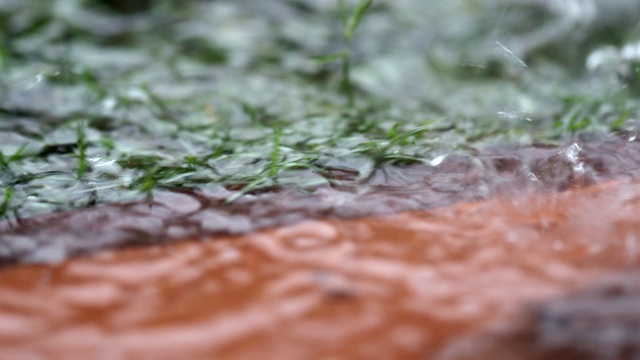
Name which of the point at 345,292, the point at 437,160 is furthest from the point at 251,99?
the point at 345,292

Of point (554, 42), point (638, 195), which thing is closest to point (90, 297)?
point (638, 195)

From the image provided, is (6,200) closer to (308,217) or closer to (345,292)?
(308,217)

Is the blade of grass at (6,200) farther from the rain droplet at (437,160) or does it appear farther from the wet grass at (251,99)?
the rain droplet at (437,160)

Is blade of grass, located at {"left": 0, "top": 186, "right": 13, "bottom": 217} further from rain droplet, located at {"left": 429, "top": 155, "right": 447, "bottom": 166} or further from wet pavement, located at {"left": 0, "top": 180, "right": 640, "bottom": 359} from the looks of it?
rain droplet, located at {"left": 429, "top": 155, "right": 447, "bottom": 166}

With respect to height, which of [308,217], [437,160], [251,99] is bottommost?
[308,217]

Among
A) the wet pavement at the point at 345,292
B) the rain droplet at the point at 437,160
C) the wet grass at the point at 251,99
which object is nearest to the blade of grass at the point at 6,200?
the wet grass at the point at 251,99

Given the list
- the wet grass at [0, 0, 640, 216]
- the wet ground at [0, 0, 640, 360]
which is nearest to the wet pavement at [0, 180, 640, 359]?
the wet ground at [0, 0, 640, 360]
